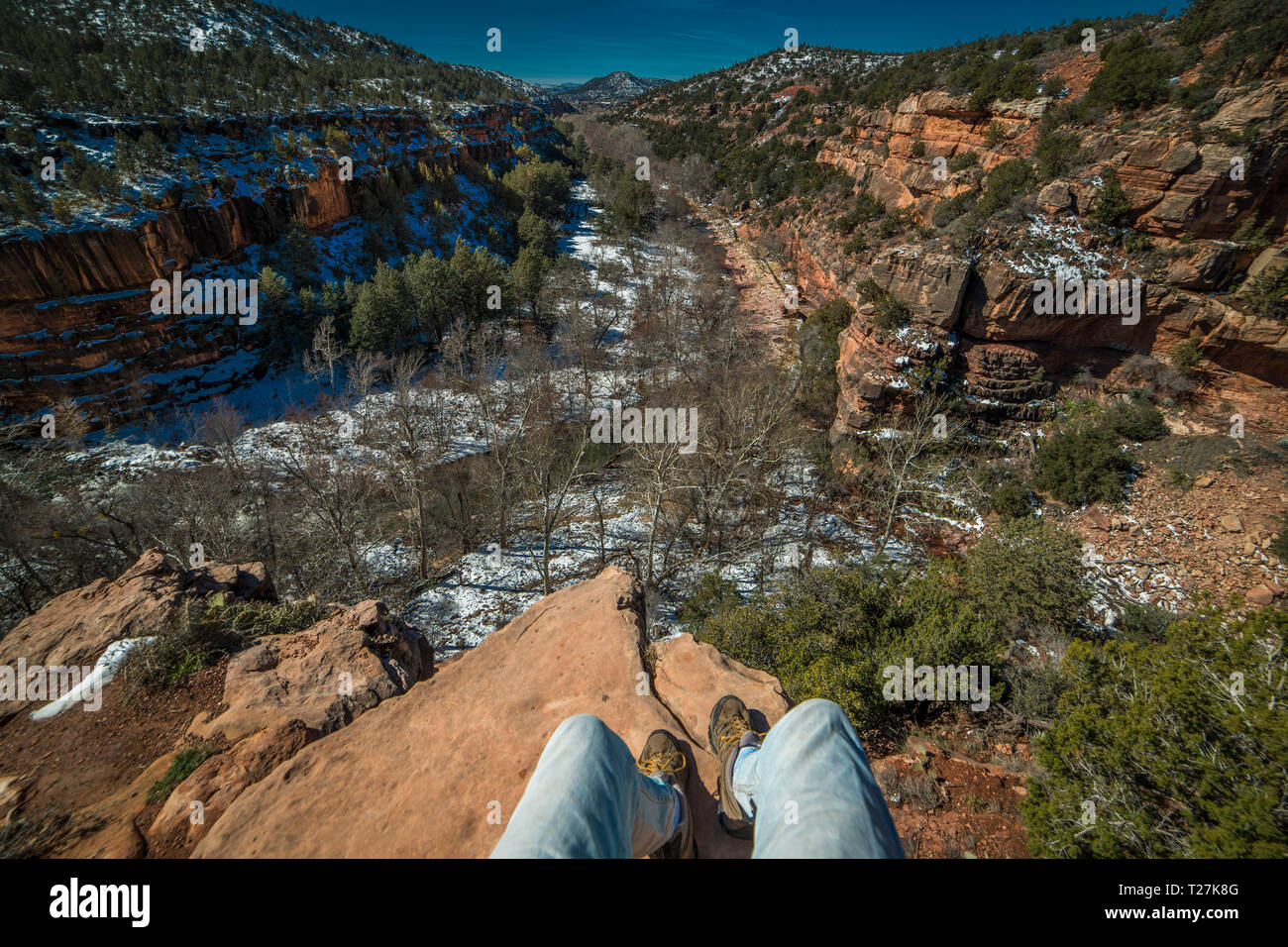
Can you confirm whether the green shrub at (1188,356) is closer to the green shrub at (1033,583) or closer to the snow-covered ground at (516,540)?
the snow-covered ground at (516,540)

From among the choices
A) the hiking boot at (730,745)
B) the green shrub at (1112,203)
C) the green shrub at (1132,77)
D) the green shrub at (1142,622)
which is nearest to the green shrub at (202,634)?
the hiking boot at (730,745)

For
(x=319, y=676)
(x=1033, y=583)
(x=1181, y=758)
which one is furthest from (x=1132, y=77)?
(x=319, y=676)

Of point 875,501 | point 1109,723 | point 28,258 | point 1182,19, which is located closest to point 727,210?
point 1182,19

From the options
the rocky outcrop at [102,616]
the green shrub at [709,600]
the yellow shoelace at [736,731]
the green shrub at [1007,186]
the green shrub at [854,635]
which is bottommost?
the green shrub at [709,600]

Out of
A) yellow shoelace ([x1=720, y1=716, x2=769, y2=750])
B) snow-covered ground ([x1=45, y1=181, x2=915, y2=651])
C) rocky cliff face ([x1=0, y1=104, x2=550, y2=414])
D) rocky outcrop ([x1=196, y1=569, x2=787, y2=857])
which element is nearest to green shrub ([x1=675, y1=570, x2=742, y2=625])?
snow-covered ground ([x1=45, y1=181, x2=915, y2=651])
